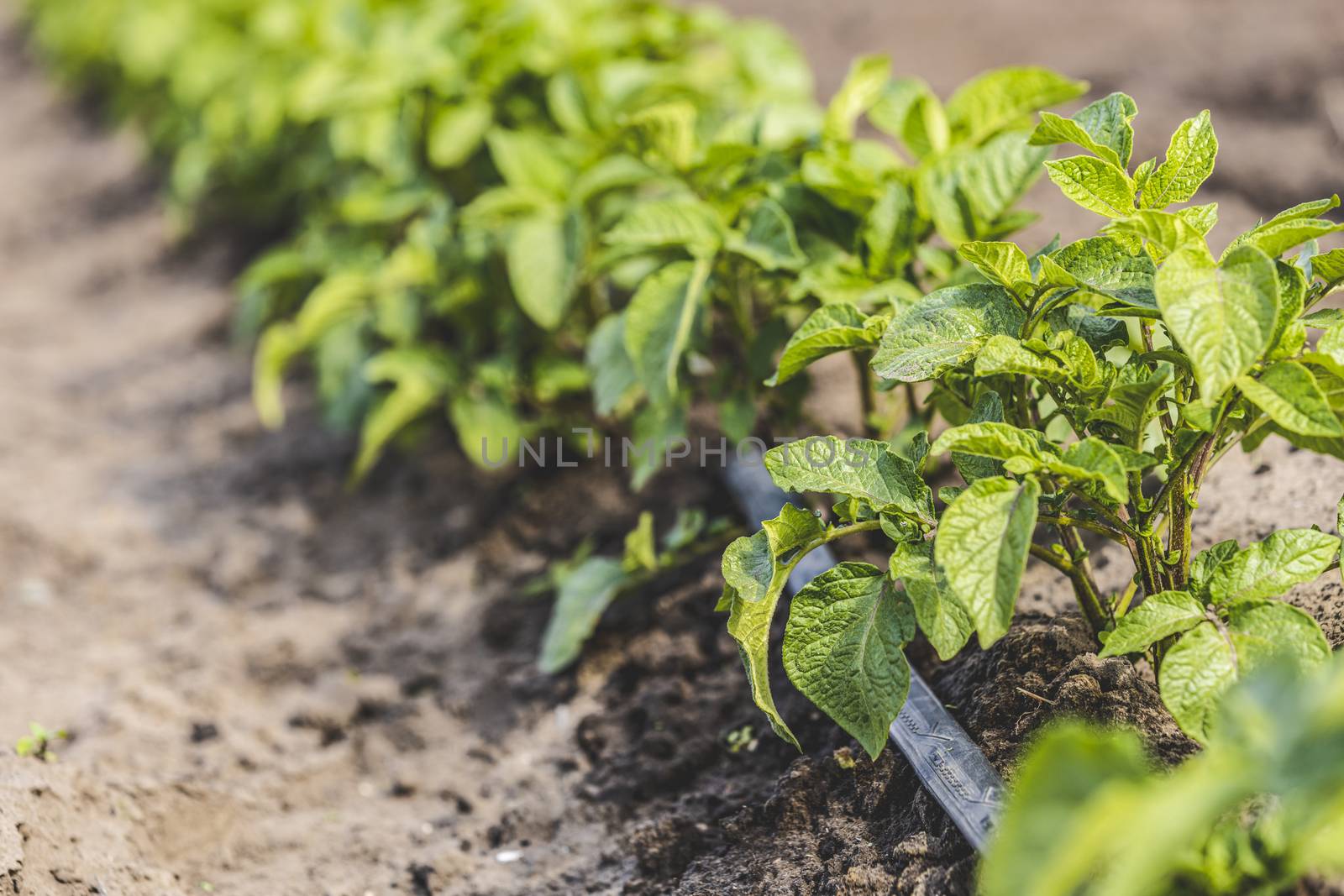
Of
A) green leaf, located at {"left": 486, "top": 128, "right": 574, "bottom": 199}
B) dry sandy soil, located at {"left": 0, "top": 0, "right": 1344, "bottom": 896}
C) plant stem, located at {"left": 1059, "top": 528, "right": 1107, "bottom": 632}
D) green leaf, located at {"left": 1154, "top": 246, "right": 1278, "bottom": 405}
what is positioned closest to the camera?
green leaf, located at {"left": 1154, "top": 246, "right": 1278, "bottom": 405}

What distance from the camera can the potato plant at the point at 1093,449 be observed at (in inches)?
45.9

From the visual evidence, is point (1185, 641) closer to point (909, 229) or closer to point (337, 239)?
point (909, 229)

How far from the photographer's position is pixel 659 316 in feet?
6.23

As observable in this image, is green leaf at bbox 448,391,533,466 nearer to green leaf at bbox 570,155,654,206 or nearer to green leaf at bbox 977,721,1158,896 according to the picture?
green leaf at bbox 570,155,654,206

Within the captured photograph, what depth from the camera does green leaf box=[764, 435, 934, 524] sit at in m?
1.36

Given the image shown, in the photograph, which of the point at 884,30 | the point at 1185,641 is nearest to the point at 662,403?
the point at 1185,641

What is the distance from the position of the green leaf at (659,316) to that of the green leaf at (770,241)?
87mm

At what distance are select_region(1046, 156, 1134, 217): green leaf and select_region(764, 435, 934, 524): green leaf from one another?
389 mm

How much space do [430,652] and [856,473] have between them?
1.31 meters

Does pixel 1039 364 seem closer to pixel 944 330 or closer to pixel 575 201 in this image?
pixel 944 330

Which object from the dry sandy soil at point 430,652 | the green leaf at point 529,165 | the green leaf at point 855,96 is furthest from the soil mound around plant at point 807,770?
the green leaf at point 529,165

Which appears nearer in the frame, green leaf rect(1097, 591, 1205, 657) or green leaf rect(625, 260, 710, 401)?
green leaf rect(1097, 591, 1205, 657)

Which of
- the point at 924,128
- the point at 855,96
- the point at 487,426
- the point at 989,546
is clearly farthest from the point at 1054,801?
the point at 487,426

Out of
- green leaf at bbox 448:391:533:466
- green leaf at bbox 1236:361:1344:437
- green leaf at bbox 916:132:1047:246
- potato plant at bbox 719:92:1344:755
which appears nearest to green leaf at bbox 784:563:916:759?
potato plant at bbox 719:92:1344:755
